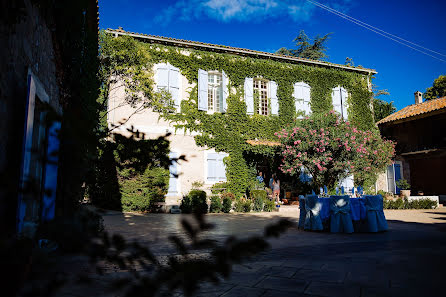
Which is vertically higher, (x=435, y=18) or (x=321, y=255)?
(x=435, y=18)

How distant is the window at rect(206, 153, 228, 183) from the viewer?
1234 cm

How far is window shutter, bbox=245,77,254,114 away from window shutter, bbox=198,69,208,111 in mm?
1868

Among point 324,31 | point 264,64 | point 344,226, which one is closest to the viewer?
point 344,226

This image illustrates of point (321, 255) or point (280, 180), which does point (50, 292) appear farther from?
point (280, 180)

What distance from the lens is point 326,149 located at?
11.4 metres

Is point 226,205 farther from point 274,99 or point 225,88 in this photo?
point 274,99

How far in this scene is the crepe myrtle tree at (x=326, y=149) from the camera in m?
11.2

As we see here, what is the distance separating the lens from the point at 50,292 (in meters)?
0.72

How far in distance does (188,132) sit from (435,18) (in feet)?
35.2

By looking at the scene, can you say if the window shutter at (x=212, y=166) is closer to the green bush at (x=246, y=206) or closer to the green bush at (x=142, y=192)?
the green bush at (x=246, y=206)

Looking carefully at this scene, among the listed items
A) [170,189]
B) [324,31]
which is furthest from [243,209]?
[324,31]

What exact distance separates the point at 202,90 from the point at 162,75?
173 centimetres

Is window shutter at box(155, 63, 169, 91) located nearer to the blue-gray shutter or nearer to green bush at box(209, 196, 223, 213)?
the blue-gray shutter

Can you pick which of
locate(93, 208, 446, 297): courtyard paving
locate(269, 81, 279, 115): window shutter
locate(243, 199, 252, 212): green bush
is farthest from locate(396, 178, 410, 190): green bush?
locate(93, 208, 446, 297): courtyard paving
